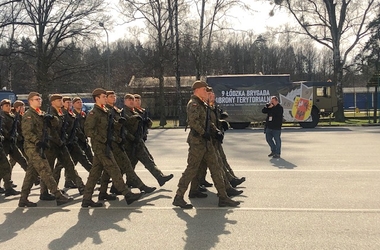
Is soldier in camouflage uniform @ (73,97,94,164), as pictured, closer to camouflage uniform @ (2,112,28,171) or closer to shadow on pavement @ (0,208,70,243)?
camouflage uniform @ (2,112,28,171)

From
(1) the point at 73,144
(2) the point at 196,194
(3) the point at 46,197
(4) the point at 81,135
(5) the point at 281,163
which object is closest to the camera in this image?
(2) the point at 196,194

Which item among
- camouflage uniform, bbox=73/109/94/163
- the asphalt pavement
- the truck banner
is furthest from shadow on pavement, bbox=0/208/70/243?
the truck banner

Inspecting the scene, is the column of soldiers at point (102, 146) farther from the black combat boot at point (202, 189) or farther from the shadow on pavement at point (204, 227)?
Result: the shadow on pavement at point (204, 227)

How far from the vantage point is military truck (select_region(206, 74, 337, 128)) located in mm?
23078

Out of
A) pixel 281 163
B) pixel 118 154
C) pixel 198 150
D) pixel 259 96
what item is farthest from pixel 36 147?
pixel 259 96

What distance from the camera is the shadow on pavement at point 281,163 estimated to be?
1004 cm

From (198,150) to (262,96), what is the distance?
686 inches

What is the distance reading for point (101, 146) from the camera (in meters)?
6.60

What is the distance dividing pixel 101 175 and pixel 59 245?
7.38 ft

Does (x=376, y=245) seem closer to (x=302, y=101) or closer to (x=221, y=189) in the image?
(x=221, y=189)

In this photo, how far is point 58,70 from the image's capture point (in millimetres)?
35750

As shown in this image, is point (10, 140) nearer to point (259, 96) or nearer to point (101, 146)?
point (101, 146)

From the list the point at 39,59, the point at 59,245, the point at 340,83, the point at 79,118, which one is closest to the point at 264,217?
the point at 59,245

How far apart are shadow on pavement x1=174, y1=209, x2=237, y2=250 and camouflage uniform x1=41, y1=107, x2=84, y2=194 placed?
2.44m
